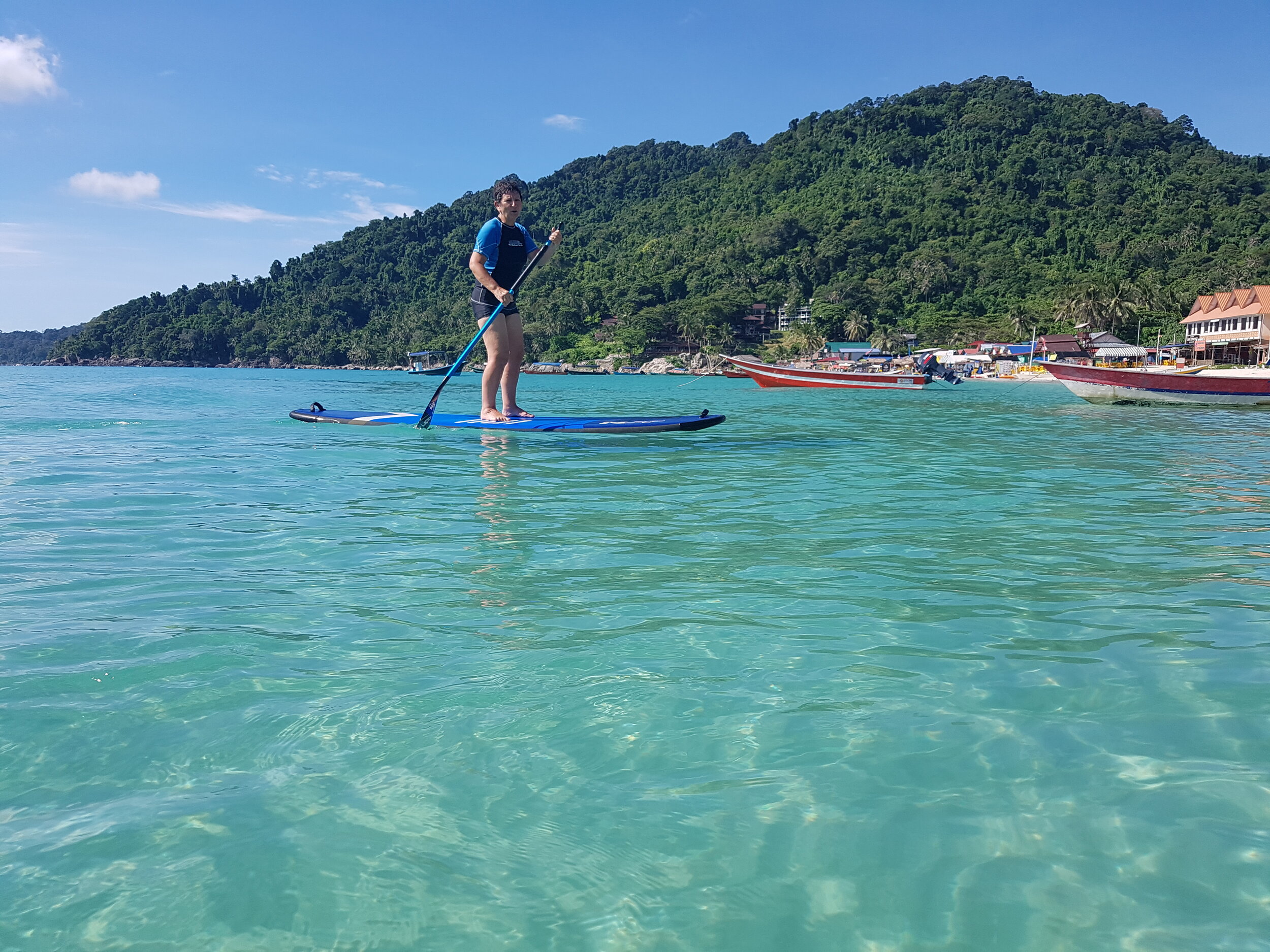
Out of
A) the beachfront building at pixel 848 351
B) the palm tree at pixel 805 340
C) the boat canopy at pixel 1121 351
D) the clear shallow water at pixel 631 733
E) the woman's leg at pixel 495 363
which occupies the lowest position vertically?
the clear shallow water at pixel 631 733

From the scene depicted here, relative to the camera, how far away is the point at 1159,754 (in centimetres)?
277

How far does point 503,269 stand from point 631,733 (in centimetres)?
1001

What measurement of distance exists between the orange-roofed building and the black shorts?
2753 inches

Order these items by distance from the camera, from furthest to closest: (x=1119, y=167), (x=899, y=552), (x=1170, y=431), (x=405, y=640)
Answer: (x=1119, y=167) < (x=1170, y=431) < (x=899, y=552) < (x=405, y=640)

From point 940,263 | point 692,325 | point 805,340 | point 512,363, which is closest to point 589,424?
point 512,363

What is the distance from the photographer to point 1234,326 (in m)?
73.6

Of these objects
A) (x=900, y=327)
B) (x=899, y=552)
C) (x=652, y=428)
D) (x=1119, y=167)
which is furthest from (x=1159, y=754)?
(x=1119, y=167)

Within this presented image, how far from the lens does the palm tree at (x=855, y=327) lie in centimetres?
13525

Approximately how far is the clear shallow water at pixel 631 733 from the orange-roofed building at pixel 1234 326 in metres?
73.2

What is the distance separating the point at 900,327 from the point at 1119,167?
10478cm

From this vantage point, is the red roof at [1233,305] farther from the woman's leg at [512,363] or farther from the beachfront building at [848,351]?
the woman's leg at [512,363]

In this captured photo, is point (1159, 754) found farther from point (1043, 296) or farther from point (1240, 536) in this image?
point (1043, 296)

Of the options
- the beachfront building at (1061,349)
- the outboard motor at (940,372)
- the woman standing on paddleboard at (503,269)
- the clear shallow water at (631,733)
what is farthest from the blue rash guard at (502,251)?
the beachfront building at (1061,349)

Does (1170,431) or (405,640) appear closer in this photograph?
(405,640)
